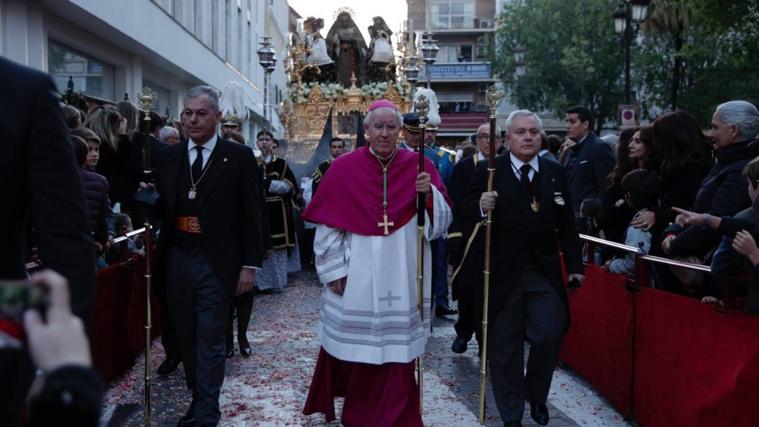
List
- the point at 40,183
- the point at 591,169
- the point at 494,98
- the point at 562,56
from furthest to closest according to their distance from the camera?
1. the point at 562,56
2. the point at 591,169
3. the point at 494,98
4. the point at 40,183

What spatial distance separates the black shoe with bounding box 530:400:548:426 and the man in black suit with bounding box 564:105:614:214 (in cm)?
318

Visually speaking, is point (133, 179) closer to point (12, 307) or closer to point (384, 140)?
point (384, 140)

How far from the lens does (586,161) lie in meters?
8.96

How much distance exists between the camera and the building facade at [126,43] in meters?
13.9

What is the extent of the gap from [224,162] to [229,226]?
0.42 m

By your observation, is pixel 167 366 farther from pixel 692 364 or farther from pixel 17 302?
pixel 17 302

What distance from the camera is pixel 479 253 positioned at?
6348mm

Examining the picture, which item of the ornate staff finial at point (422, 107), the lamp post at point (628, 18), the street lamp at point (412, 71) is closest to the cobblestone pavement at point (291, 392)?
the ornate staff finial at point (422, 107)

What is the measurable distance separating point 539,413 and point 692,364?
1.17m

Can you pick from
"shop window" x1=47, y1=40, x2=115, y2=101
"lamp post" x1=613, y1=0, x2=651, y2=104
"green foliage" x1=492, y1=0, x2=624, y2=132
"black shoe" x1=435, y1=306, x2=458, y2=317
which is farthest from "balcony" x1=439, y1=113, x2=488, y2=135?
"black shoe" x1=435, y1=306, x2=458, y2=317

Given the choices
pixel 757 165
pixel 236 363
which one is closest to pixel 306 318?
pixel 236 363

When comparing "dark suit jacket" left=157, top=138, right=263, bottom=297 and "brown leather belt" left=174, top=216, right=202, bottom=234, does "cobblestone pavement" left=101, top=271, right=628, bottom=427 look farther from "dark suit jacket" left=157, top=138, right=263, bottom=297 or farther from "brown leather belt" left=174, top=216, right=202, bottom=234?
"brown leather belt" left=174, top=216, right=202, bottom=234

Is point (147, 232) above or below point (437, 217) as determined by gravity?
below

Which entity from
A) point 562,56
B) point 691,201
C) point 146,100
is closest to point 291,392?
point 146,100
